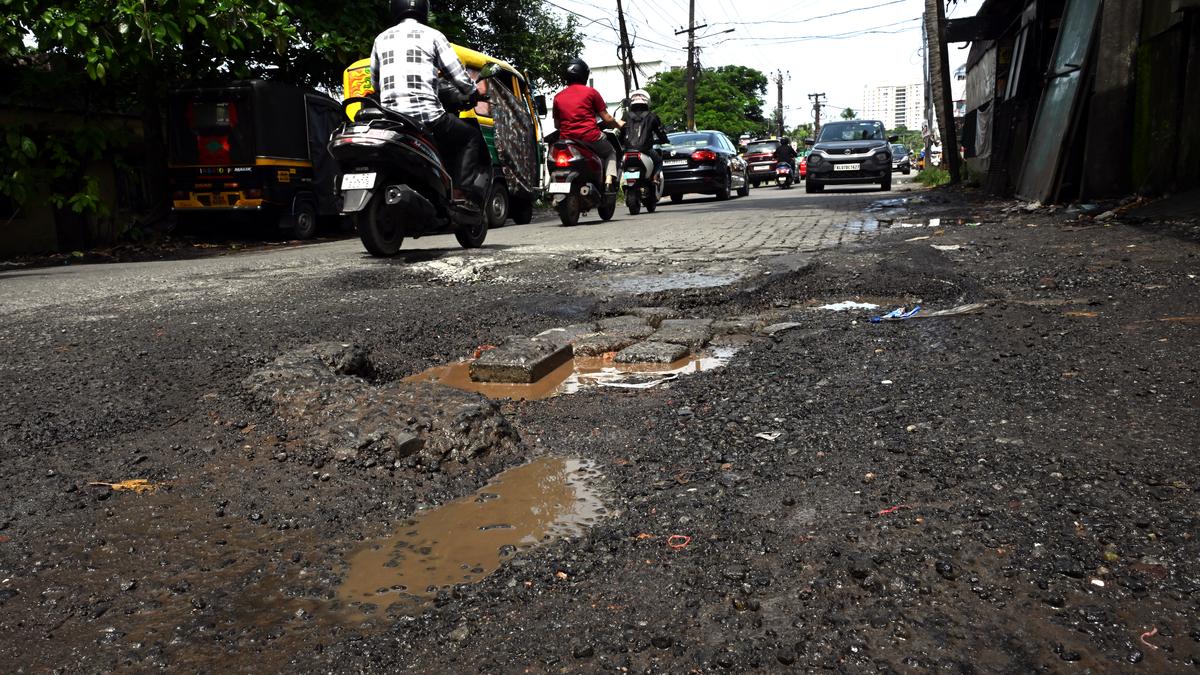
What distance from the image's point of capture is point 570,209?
11.1 m

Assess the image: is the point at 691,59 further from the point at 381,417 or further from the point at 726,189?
the point at 381,417

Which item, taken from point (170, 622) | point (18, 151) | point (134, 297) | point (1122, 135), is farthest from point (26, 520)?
point (18, 151)

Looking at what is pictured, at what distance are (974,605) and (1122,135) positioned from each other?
28.2ft

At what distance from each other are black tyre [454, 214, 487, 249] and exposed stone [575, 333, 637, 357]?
13.6 ft

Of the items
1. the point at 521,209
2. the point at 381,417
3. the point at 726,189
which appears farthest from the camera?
the point at 726,189

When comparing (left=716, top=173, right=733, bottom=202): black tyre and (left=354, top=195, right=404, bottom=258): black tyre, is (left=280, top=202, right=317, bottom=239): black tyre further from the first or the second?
(left=716, top=173, right=733, bottom=202): black tyre

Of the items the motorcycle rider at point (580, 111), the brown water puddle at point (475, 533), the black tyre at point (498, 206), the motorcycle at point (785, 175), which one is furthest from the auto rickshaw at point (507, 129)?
the motorcycle at point (785, 175)

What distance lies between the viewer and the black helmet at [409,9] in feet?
23.1

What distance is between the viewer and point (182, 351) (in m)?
3.69

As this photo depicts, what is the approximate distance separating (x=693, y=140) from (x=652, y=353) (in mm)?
16424

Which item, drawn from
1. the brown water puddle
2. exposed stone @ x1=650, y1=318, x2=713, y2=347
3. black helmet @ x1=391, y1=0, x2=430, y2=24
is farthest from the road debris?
black helmet @ x1=391, y1=0, x2=430, y2=24

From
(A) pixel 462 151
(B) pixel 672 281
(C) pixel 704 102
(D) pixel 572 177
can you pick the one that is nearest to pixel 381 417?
(B) pixel 672 281

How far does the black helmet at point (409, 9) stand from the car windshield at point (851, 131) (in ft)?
50.5

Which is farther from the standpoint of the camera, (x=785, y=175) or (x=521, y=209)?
(x=785, y=175)
